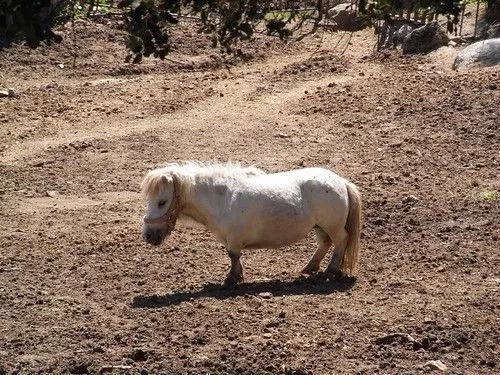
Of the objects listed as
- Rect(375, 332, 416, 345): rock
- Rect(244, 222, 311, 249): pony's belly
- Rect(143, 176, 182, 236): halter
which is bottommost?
Rect(375, 332, 416, 345): rock

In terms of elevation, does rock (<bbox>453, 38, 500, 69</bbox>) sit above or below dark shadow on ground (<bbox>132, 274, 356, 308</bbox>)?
above

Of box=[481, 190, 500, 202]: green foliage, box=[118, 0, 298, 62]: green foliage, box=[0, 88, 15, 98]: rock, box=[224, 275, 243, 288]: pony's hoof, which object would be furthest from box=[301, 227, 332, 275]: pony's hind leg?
box=[0, 88, 15, 98]: rock

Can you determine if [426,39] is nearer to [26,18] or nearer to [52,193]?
[52,193]

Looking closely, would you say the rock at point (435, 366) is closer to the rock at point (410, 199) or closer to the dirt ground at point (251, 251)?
the dirt ground at point (251, 251)

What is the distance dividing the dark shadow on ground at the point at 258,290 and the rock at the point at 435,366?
4.97ft

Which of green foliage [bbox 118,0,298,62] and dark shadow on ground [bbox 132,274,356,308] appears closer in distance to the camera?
green foliage [bbox 118,0,298,62]

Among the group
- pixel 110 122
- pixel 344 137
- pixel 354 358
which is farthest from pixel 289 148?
pixel 354 358

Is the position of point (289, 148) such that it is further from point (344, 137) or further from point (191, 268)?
point (191, 268)

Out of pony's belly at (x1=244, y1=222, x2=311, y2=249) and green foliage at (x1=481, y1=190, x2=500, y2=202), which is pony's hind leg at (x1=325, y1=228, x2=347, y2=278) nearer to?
pony's belly at (x1=244, y1=222, x2=311, y2=249)

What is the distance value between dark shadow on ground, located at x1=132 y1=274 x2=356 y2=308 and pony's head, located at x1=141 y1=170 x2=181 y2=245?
1.62ft

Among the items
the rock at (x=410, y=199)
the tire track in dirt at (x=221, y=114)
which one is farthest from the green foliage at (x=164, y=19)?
the tire track in dirt at (x=221, y=114)

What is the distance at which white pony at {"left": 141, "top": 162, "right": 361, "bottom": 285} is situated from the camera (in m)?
8.38

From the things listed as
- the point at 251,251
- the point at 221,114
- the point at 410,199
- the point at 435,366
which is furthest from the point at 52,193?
the point at 435,366

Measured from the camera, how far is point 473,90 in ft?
44.8
